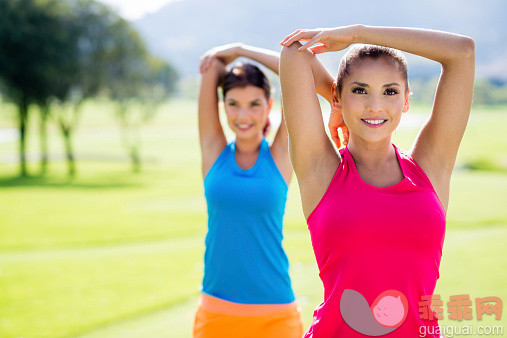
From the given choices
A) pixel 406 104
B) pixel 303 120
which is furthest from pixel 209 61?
pixel 406 104

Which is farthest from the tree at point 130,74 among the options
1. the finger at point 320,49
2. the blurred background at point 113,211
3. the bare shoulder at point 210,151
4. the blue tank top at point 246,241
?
the finger at point 320,49

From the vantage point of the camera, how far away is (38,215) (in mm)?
10836

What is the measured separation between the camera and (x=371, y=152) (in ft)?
6.36

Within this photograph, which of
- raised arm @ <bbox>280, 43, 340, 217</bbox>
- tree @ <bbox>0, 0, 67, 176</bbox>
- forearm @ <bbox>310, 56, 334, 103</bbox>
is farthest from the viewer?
tree @ <bbox>0, 0, 67, 176</bbox>

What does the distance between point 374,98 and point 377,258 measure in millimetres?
583

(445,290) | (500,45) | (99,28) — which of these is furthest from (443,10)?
(445,290)

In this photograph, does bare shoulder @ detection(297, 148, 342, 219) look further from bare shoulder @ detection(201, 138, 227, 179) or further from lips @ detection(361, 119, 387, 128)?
bare shoulder @ detection(201, 138, 227, 179)

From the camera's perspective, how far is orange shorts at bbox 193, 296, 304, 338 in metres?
2.58

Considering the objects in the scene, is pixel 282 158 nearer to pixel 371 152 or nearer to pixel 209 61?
pixel 209 61

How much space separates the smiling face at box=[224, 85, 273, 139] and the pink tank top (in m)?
1.34

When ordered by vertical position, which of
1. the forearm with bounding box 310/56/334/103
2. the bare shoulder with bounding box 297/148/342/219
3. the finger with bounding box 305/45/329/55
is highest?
the finger with bounding box 305/45/329/55

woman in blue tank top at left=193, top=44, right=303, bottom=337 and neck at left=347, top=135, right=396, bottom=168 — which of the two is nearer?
neck at left=347, top=135, right=396, bottom=168

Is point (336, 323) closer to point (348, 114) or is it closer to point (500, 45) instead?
point (348, 114)

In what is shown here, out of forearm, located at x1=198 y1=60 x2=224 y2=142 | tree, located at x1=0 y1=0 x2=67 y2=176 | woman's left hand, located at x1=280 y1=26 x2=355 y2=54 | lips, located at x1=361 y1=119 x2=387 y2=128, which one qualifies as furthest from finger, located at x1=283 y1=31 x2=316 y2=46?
tree, located at x1=0 y1=0 x2=67 y2=176
